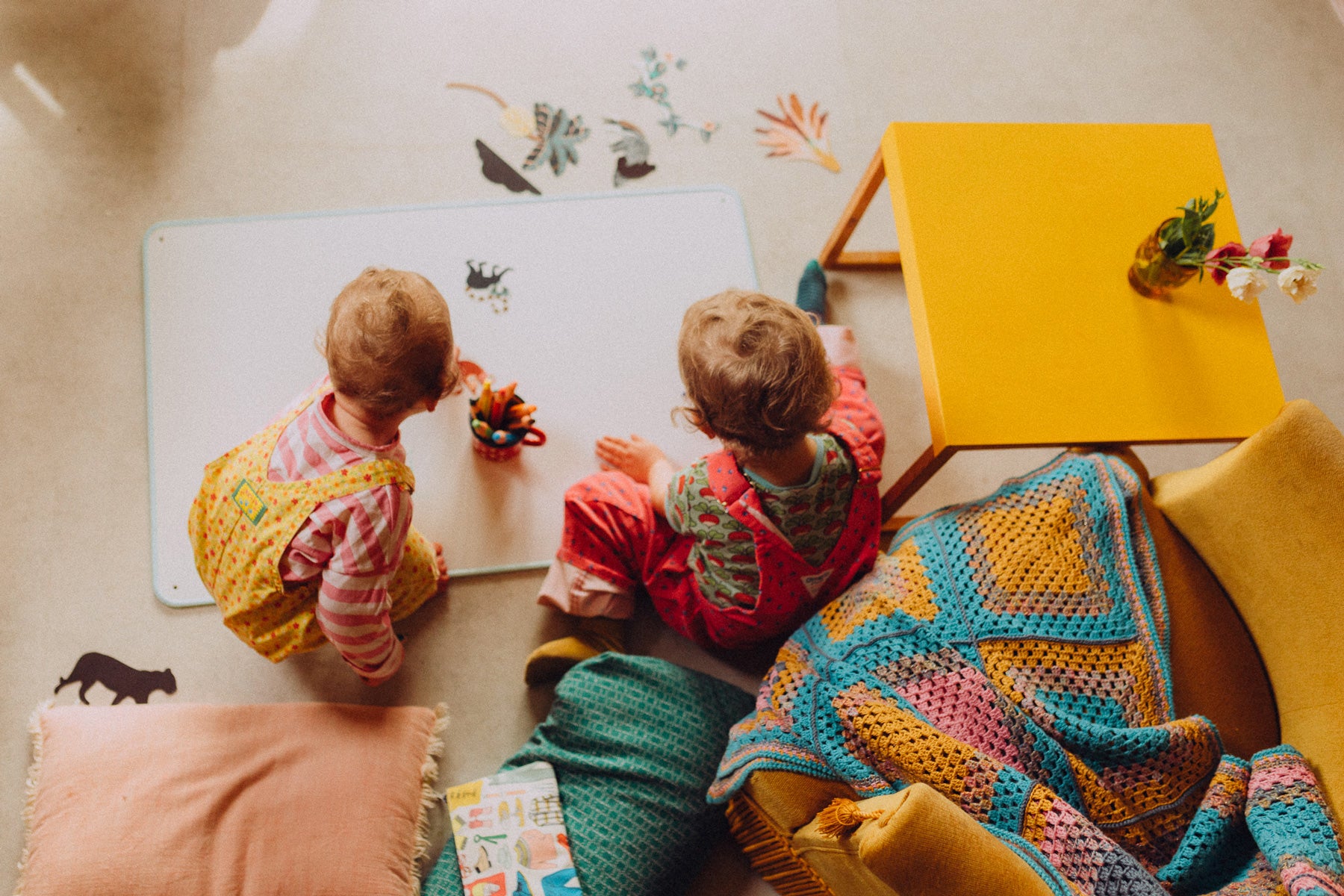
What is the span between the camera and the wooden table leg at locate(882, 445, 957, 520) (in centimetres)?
128

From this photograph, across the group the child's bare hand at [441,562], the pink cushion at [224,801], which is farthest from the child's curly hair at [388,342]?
the pink cushion at [224,801]

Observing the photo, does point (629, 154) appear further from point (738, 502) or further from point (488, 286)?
point (738, 502)

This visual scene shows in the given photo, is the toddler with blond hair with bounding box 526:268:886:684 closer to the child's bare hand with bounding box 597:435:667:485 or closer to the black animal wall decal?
the child's bare hand with bounding box 597:435:667:485

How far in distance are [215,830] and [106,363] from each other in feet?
2.75

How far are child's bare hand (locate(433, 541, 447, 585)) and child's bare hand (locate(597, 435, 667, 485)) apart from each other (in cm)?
32

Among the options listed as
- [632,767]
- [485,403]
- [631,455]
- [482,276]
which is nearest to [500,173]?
[482,276]

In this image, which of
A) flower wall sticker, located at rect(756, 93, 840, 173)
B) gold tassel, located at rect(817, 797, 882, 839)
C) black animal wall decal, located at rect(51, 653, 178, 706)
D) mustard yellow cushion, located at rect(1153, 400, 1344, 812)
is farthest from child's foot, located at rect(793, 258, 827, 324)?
black animal wall decal, located at rect(51, 653, 178, 706)

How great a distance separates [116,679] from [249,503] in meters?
0.53

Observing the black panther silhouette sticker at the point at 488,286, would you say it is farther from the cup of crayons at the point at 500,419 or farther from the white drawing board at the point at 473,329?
the cup of crayons at the point at 500,419

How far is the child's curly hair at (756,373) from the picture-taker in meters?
1.04

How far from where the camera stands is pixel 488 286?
1626 mm

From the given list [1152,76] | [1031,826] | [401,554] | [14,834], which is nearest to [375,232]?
[401,554]

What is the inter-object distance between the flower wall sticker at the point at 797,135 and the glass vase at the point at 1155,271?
70 cm

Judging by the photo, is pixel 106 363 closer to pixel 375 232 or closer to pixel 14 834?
pixel 375 232
